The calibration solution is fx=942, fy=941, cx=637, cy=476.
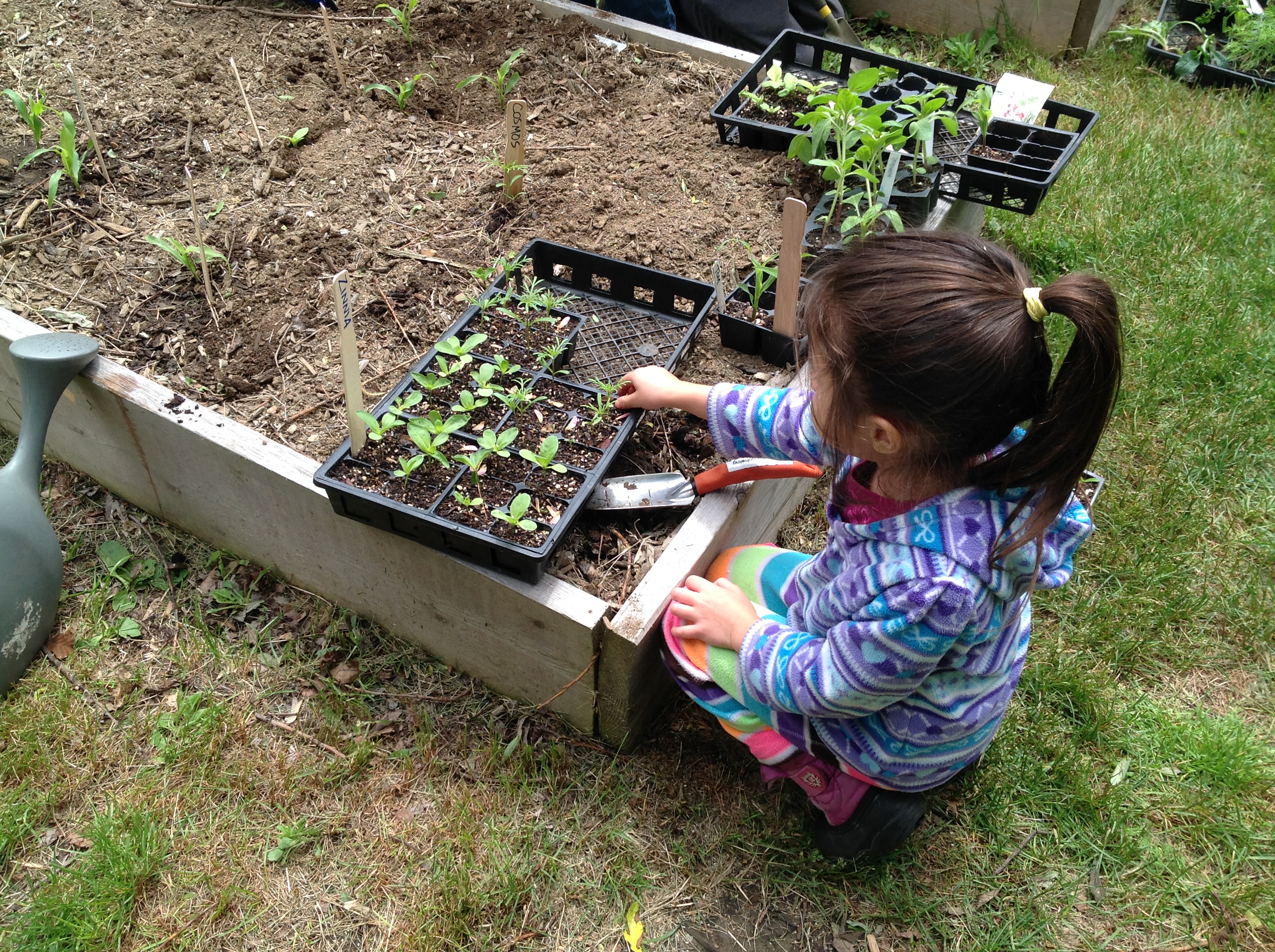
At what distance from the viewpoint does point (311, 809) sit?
1990 mm

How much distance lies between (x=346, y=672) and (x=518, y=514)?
726mm

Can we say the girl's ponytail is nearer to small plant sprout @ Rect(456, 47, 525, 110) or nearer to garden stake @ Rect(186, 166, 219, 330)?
garden stake @ Rect(186, 166, 219, 330)

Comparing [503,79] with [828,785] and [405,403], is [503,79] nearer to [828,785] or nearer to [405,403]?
[405,403]

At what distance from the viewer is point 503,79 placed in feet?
10.2

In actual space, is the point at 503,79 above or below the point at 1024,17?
above

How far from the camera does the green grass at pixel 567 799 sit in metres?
1.85

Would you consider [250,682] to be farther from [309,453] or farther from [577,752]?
[577,752]

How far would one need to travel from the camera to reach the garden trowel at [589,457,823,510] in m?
2.01

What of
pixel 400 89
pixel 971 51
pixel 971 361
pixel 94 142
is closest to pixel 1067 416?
pixel 971 361

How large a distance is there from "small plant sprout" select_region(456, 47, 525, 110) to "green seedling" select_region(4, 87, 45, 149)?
4.11 ft

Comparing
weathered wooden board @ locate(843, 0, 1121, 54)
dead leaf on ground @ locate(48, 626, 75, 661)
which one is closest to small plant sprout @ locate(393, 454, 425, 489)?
dead leaf on ground @ locate(48, 626, 75, 661)

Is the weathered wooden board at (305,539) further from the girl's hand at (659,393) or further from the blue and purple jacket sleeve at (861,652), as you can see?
the girl's hand at (659,393)

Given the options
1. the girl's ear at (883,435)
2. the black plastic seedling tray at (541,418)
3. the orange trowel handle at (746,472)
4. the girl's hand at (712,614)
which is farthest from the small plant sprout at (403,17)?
the girl's ear at (883,435)

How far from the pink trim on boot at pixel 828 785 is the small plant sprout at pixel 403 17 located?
284cm
